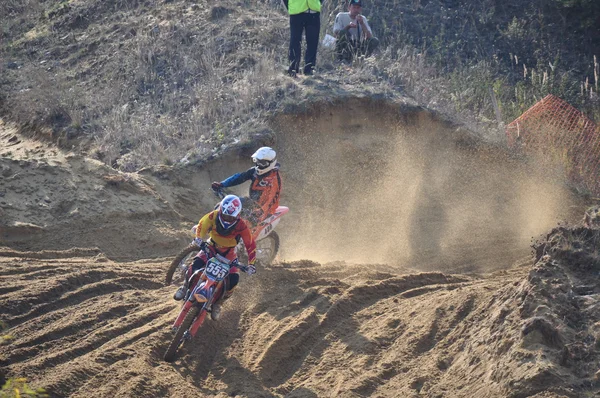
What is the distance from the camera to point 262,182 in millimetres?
11758

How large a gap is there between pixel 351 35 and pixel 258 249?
8.17 meters

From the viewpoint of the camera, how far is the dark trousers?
16.0 metres

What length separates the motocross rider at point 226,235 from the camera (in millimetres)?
9258

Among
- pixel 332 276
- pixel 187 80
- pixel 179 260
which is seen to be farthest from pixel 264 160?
pixel 187 80

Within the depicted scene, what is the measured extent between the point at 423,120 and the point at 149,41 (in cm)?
751

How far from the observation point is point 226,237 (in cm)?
957

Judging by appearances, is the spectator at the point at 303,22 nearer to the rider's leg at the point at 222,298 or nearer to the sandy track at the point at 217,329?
the sandy track at the point at 217,329

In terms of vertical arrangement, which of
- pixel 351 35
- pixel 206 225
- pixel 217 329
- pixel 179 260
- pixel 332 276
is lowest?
pixel 332 276

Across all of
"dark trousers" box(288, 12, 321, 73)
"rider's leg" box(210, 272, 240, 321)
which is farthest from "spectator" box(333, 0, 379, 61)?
"rider's leg" box(210, 272, 240, 321)

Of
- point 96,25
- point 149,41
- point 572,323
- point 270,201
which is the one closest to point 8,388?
point 572,323

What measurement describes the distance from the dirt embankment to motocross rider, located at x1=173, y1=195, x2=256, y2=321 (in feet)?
2.14

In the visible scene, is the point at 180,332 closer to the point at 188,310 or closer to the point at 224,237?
the point at 188,310

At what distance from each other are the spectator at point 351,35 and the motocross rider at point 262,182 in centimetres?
720

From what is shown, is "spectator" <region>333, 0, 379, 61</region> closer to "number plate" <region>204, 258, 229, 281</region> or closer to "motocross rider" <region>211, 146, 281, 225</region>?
"motocross rider" <region>211, 146, 281, 225</region>
